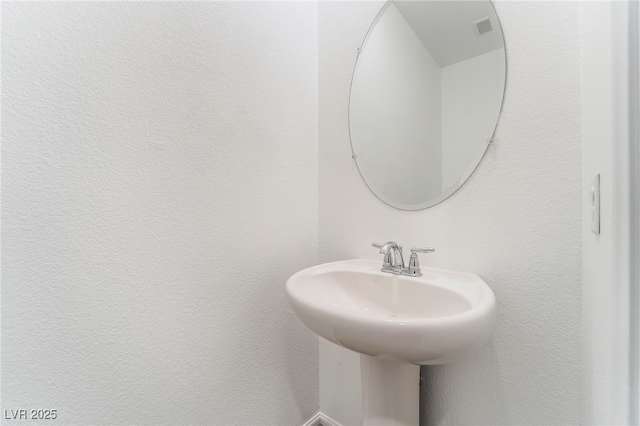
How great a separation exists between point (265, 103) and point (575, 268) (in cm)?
109

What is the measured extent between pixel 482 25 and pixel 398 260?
30.4 inches

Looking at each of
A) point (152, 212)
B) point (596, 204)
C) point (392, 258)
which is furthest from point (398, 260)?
point (152, 212)

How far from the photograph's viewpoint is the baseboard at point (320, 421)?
1.18m

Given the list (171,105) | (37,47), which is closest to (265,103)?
(171,105)

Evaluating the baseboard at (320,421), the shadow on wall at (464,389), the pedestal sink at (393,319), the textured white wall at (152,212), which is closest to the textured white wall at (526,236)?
the shadow on wall at (464,389)

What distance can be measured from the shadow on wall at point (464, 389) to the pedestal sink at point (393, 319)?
124 mm

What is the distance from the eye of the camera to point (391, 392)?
2.61 feet

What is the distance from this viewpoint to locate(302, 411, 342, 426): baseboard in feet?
3.87

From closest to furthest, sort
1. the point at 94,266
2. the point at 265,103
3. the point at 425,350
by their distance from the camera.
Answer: the point at 425,350, the point at 94,266, the point at 265,103

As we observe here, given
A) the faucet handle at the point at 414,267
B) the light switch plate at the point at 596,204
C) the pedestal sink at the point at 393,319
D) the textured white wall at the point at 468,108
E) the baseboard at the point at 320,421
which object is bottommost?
the baseboard at the point at 320,421

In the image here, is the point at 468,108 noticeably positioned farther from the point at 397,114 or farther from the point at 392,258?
the point at 392,258

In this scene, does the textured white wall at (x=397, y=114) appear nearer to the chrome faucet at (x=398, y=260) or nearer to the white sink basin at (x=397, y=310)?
the chrome faucet at (x=398, y=260)

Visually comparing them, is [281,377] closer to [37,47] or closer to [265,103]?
[265,103]

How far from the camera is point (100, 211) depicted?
2.27 ft
